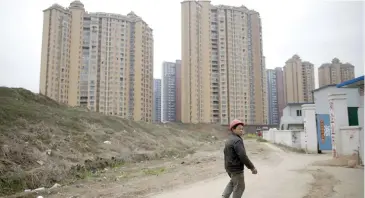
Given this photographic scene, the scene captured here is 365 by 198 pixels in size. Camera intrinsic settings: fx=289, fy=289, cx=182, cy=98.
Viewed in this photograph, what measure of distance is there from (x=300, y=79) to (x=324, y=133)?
44.8 m

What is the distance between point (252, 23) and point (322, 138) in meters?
41.0

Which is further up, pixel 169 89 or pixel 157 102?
pixel 169 89

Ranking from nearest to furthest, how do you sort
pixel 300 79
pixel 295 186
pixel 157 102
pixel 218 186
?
1. pixel 295 186
2. pixel 218 186
3. pixel 300 79
4. pixel 157 102

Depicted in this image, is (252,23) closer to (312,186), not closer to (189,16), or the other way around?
(189,16)

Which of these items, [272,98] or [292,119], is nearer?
[292,119]

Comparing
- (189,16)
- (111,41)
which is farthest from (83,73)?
(189,16)

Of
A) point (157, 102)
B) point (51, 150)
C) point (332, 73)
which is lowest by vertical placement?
point (51, 150)

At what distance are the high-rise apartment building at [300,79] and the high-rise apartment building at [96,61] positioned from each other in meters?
28.7

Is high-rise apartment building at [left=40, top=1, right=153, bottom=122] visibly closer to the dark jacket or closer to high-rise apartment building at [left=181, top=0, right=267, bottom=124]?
high-rise apartment building at [left=181, top=0, right=267, bottom=124]

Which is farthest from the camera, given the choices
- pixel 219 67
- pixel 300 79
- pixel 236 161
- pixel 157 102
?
pixel 157 102

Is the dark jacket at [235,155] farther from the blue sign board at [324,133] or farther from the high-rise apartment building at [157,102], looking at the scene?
the high-rise apartment building at [157,102]

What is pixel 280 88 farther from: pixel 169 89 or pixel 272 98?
pixel 169 89

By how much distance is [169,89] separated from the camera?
204 ft

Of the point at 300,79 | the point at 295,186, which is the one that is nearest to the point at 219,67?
the point at 300,79
